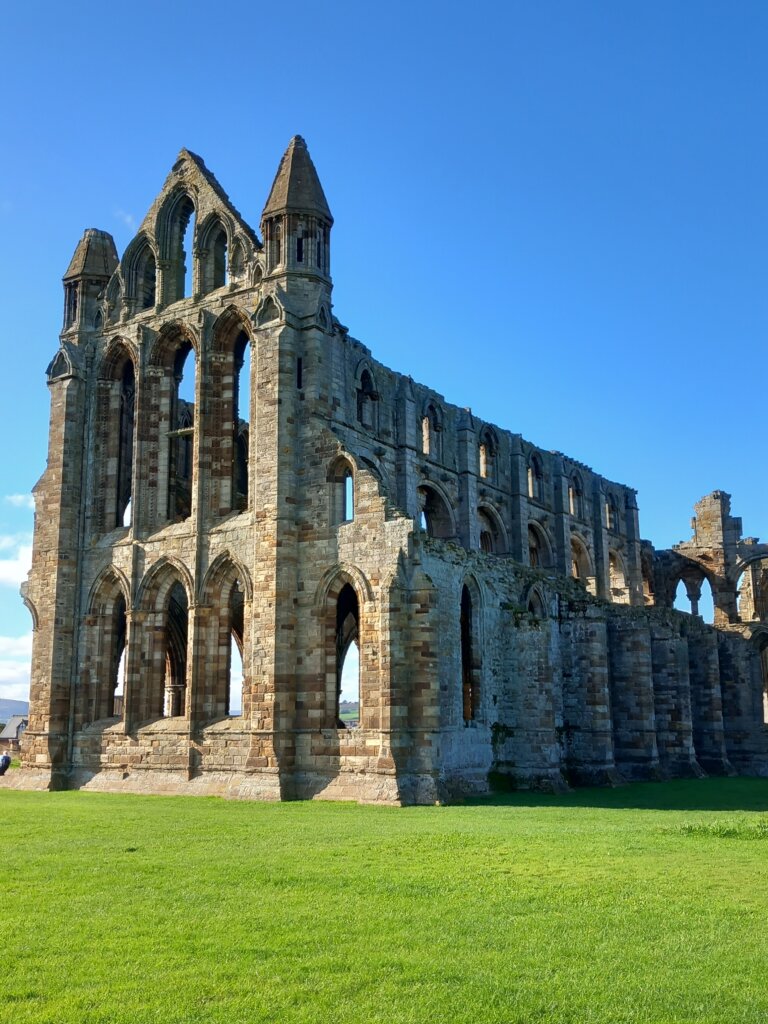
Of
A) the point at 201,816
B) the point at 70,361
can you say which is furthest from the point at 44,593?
the point at 201,816

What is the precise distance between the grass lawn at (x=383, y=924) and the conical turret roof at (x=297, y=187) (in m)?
16.7

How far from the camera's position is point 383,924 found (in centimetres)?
904

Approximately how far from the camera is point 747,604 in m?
54.7

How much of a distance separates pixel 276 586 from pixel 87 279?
1352 centimetres

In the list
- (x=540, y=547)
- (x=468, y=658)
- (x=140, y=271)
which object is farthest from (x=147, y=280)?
(x=540, y=547)

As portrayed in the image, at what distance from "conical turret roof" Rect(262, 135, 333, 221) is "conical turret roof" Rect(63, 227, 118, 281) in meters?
7.19

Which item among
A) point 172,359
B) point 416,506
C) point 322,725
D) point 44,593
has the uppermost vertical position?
point 172,359

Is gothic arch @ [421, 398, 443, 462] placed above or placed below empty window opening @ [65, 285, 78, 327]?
below

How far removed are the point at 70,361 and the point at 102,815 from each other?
52.2ft

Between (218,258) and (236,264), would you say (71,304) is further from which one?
(236,264)

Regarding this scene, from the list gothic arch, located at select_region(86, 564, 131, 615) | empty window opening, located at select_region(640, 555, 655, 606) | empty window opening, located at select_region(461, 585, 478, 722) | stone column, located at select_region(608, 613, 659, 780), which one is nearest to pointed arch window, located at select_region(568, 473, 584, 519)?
empty window opening, located at select_region(640, 555, 655, 606)

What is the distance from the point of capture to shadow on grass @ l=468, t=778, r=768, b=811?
74.1ft

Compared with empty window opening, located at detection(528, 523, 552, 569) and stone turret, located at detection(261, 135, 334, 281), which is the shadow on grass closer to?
stone turret, located at detection(261, 135, 334, 281)

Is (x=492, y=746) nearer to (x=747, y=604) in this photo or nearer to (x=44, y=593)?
(x=44, y=593)
